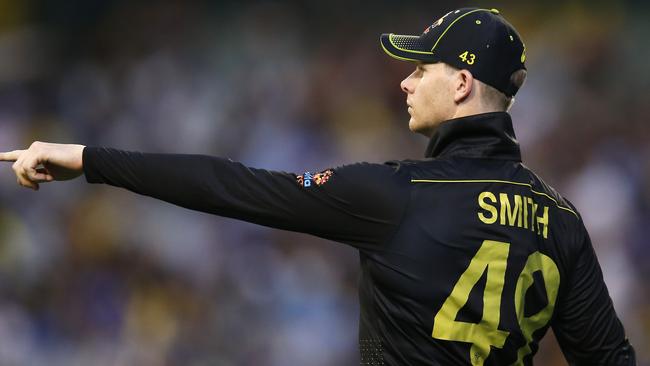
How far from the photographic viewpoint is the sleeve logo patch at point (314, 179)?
2.32 meters

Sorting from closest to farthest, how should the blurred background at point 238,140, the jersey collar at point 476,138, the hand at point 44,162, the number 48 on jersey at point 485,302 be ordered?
the hand at point 44,162
the number 48 on jersey at point 485,302
the jersey collar at point 476,138
the blurred background at point 238,140

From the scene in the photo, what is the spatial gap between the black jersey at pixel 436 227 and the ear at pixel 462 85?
7 cm

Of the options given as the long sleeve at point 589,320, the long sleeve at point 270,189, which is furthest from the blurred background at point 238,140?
the long sleeve at point 270,189

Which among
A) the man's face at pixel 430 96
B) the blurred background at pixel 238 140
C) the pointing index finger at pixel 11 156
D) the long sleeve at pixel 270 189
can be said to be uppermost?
the blurred background at pixel 238 140

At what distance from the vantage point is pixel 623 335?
2.65 meters

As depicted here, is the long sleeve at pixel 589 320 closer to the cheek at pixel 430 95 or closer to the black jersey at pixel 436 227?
the black jersey at pixel 436 227

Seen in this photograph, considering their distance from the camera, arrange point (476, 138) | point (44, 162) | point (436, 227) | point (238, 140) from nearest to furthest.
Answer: point (44, 162)
point (436, 227)
point (476, 138)
point (238, 140)

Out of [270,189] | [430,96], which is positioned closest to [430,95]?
[430,96]

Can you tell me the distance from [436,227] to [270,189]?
441 mm

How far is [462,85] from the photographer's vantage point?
255cm

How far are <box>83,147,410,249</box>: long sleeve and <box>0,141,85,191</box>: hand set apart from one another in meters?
0.03

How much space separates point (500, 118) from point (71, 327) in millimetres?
5004

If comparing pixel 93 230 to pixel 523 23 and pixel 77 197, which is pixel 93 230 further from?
pixel 523 23

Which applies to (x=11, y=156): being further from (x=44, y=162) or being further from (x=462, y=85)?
(x=462, y=85)
